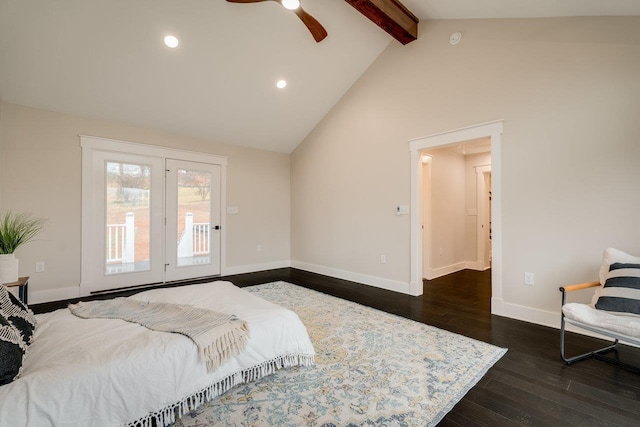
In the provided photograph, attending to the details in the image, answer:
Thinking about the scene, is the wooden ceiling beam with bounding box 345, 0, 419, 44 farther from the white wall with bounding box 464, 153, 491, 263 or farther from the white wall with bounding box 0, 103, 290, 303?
the white wall with bounding box 0, 103, 290, 303

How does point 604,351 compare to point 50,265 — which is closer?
point 604,351

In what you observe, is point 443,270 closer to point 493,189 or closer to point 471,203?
point 471,203

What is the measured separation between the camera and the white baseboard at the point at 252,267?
530 cm

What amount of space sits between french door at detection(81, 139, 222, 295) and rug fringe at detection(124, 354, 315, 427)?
3373mm

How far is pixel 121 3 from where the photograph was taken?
2.88 m

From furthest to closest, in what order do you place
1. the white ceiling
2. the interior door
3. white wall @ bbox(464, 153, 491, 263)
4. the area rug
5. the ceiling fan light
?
white wall @ bbox(464, 153, 491, 263) < the interior door < the white ceiling < the ceiling fan light < the area rug

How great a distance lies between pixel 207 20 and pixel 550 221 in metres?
4.35

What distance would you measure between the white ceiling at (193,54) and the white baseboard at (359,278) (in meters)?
2.96

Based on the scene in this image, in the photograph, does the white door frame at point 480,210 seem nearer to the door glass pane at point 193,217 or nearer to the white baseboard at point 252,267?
the white baseboard at point 252,267

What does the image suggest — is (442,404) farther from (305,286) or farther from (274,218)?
(274,218)

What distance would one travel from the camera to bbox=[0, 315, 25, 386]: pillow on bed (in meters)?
1.16

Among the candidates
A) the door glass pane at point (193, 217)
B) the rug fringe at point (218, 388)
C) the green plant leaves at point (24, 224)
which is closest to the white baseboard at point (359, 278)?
the door glass pane at point (193, 217)

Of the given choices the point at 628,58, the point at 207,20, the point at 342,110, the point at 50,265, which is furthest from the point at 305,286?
the point at 628,58

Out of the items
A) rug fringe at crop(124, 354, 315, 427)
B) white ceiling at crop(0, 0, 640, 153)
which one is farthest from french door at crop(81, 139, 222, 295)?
rug fringe at crop(124, 354, 315, 427)
